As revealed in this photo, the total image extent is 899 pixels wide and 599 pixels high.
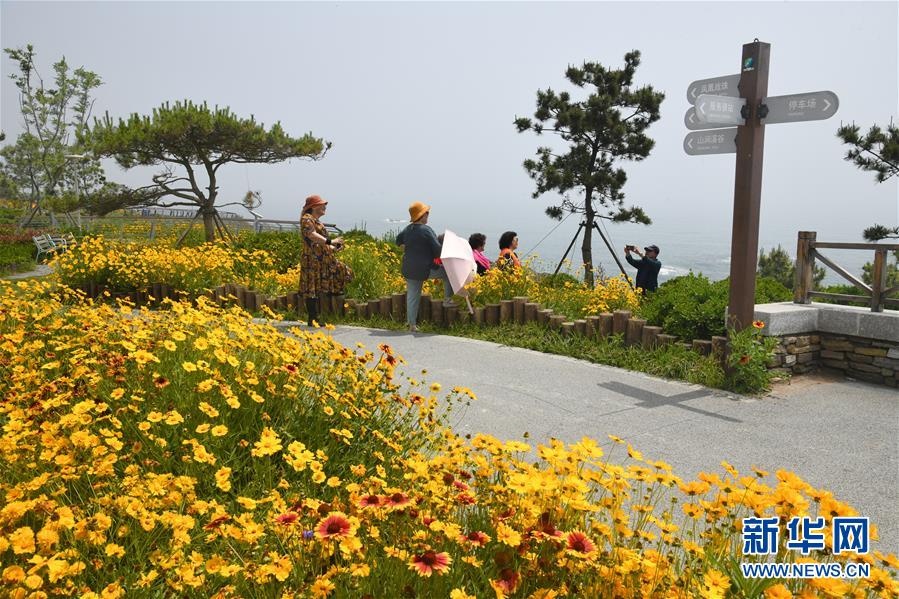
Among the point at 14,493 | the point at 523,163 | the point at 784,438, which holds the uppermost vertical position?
the point at 523,163

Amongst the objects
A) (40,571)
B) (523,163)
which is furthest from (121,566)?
(523,163)

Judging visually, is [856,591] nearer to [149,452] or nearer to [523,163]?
[149,452]

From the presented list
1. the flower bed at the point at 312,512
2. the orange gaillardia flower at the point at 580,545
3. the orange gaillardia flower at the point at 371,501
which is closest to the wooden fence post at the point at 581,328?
the flower bed at the point at 312,512

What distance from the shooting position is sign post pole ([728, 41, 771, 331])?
638 cm

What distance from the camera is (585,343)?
24.6ft

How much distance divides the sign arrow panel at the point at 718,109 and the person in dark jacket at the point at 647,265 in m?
4.57

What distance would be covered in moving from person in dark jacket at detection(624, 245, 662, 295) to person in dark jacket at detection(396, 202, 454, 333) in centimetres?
361

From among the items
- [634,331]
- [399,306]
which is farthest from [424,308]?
[634,331]

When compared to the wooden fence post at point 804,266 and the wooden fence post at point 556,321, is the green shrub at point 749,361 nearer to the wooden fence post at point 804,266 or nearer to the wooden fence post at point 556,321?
the wooden fence post at point 804,266

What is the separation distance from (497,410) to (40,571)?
144 inches

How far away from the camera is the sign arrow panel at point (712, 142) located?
6.56 meters

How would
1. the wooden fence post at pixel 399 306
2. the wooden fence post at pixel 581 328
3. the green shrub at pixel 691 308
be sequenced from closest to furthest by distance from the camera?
the green shrub at pixel 691 308 < the wooden fence post at pixel 581 328 < the wooden fence post at pixel 399 306

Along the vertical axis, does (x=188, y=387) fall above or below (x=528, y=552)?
above

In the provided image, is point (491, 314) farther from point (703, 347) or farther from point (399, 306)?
point (703, 347)
